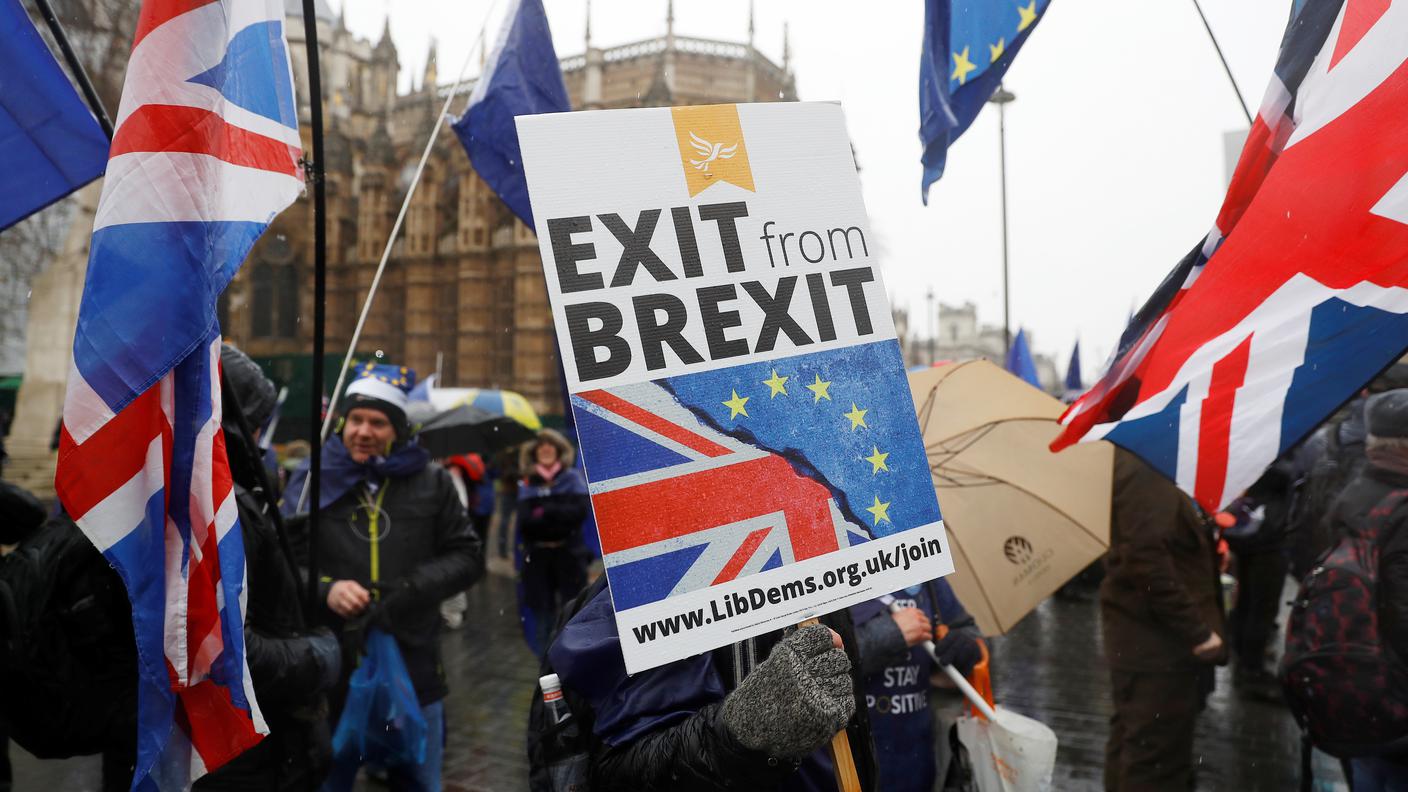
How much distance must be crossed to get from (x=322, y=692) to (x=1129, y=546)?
2850 mm

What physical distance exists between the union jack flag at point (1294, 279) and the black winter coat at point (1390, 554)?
0.81 meters

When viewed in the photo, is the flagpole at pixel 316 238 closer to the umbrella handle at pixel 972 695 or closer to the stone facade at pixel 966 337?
the umbrella handle at pixel 972 695

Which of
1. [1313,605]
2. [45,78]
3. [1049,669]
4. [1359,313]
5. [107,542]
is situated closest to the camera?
[107,542]

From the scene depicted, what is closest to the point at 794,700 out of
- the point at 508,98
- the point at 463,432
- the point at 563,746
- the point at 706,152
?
the point at 563,746

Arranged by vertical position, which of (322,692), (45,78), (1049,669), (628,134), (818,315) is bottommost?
(1049,669)


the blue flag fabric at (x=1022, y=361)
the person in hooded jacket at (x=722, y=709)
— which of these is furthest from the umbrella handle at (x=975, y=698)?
the blue flag fabric at (x=1022, y=361)

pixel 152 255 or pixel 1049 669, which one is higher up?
pixel 152 255

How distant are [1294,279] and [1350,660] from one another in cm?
120

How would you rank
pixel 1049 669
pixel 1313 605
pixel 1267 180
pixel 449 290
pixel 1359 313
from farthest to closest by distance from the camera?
pixel 449 290, pixel 1049 669, pixel 1313 605, pixel 1267 180, pixel 1359 313

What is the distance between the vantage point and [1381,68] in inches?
84.7

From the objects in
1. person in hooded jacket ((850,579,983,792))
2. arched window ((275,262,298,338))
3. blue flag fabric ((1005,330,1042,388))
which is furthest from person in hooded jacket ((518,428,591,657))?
arched window ((275,262,298,338))

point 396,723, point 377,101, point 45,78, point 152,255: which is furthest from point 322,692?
point 377,101

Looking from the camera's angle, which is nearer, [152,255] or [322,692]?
[152,255]

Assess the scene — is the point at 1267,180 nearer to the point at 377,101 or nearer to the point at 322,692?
the point at 322,692
